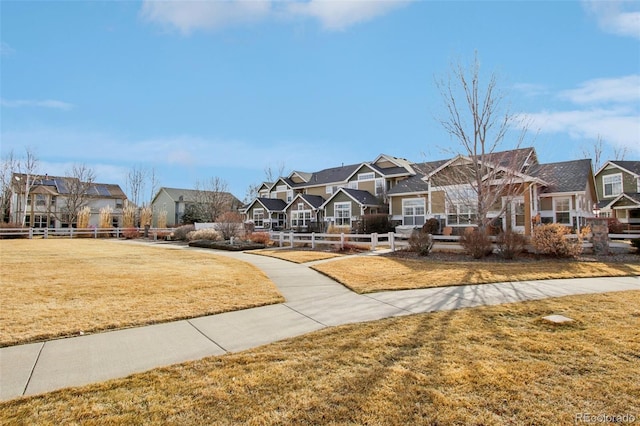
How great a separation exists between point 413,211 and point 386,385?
27.1 meters

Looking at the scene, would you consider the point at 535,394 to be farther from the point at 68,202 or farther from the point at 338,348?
the point at 68,202

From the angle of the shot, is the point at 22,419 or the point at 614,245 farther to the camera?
the point at 614,245

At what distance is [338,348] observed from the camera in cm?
464

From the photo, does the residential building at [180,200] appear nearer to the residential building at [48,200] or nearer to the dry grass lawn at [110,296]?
the residential building at [48,200]

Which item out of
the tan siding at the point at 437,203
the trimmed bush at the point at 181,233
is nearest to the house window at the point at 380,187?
the tan siding at the point at 437,203

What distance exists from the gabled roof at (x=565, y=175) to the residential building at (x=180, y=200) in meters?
41.1

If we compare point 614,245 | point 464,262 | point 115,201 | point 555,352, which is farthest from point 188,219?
point 555,352

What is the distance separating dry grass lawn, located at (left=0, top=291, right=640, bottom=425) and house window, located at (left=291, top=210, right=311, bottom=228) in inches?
1289

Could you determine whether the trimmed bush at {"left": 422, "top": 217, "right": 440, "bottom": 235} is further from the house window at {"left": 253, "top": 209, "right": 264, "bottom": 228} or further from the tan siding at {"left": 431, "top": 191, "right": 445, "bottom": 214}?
the house window at {"left": 253, "top": 209, "right": 264, "bottom": 228}

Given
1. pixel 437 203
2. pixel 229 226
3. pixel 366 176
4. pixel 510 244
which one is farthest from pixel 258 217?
pixel 510 244

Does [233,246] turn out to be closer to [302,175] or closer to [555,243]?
[555,243]

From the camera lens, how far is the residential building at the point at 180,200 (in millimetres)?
54597

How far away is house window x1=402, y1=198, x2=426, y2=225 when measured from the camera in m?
29.0

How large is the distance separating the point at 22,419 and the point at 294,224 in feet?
120
